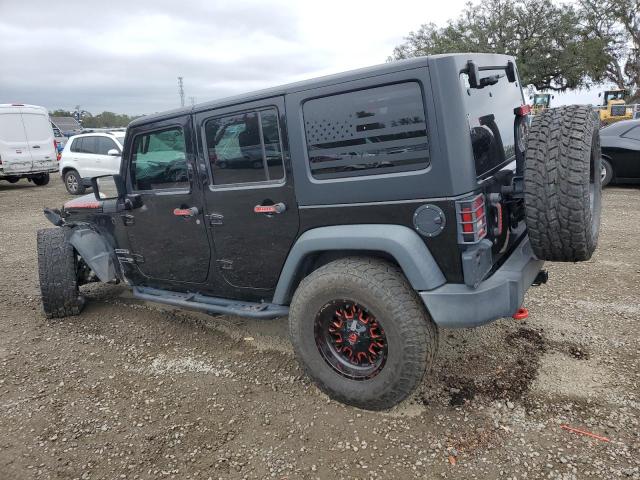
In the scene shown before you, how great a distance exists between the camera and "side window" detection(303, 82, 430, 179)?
→ 7.77ft

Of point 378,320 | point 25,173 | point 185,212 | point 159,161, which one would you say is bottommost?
point 378,320

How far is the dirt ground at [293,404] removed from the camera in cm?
236

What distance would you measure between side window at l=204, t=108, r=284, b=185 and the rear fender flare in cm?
158

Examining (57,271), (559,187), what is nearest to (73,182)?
(57,271)

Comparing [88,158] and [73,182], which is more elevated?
[88,158]

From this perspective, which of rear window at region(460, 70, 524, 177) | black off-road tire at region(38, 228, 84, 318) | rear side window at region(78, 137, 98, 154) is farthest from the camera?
rear side window at region(78, 137, 98, 154)

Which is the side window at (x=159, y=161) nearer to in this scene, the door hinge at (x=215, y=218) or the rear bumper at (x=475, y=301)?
the door hinge at (x=215, y=218)

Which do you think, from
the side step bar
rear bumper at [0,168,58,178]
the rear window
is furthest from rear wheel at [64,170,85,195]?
the rear window

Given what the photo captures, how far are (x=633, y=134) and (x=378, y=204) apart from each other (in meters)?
7.59

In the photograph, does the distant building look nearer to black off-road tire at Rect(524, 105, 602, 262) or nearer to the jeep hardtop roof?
the jeep hardtop roof

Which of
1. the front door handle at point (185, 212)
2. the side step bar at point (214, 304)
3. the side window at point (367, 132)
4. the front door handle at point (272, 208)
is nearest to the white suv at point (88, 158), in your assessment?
the side step bar at point (214, 304)

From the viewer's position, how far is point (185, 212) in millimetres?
3322

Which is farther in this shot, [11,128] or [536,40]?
[536,40]

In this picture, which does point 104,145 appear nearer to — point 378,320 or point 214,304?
point 214,304
